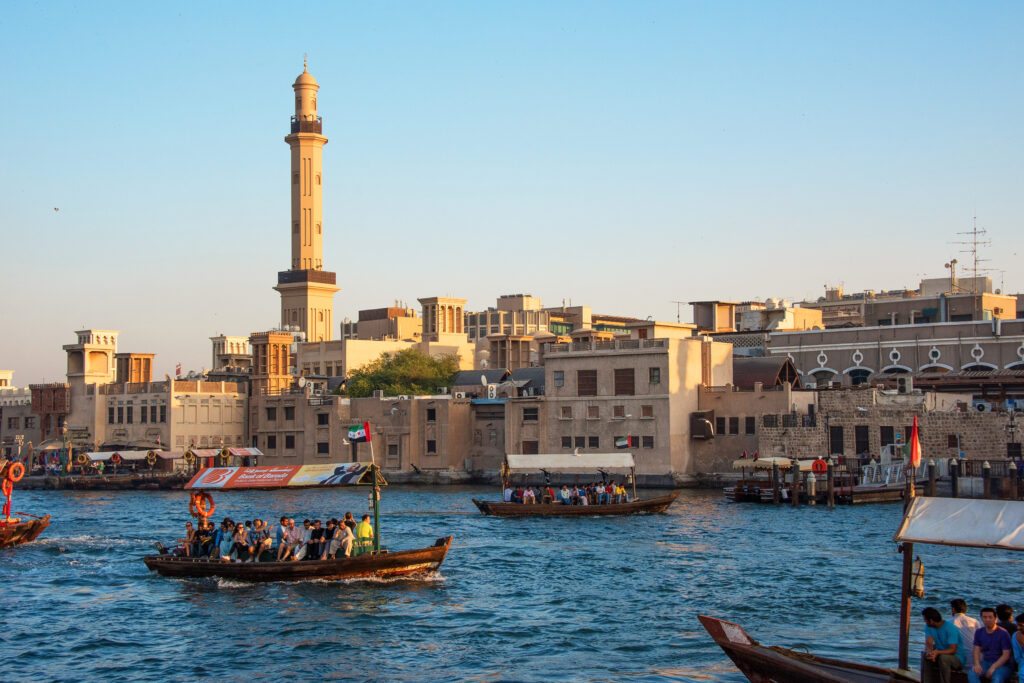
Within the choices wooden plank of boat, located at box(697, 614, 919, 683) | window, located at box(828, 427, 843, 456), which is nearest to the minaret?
window, located at box(828, 427, 843, 456)

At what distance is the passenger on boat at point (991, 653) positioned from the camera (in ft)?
54.6

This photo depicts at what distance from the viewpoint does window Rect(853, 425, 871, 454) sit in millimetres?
65875

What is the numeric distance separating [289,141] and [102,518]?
72198 mm

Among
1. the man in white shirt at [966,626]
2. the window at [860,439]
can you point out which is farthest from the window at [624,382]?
the man in white shirt at [966,626]

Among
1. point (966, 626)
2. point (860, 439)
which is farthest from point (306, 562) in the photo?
point (860, 439)

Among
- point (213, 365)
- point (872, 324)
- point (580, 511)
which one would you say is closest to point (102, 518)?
point (580, 511)

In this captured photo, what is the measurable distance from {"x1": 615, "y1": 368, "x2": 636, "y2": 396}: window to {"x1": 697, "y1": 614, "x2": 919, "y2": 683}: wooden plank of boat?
50433 mm

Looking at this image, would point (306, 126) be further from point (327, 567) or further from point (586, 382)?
point (327, 567)

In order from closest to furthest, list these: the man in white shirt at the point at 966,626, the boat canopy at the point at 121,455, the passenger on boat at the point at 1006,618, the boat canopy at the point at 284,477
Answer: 1. the passenger on boat at the point at 1006,618
2. the man in white shirt at the point at 966,626
3. the boat canopy at the point at 284,477
4. the boat canopy at the point at 121,455

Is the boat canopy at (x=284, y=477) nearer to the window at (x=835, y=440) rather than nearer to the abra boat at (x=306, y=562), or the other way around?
the abra boat at (x=306, y=562)

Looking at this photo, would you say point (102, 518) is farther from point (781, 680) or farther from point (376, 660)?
point (781, 680)

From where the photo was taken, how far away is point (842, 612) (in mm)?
29922

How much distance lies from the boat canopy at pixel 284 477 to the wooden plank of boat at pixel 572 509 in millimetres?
15338

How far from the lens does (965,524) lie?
730 inches
